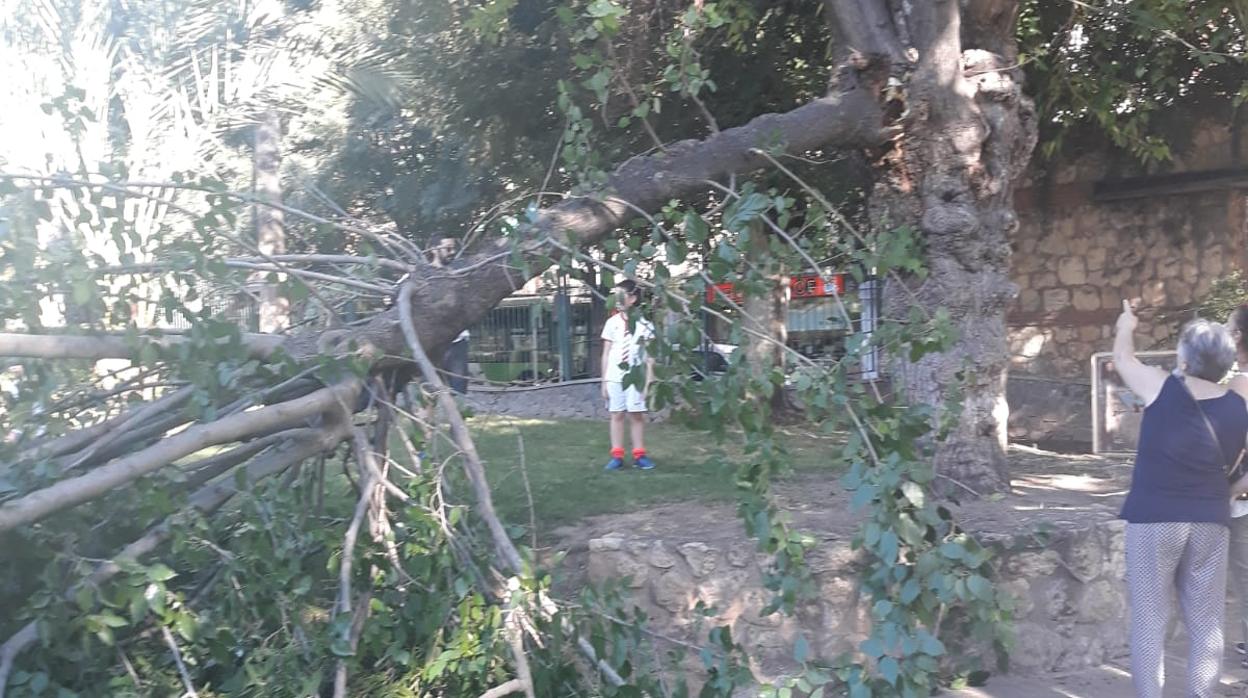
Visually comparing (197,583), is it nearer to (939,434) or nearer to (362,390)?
(362,390)

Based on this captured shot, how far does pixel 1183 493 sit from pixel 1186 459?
135 millimetres

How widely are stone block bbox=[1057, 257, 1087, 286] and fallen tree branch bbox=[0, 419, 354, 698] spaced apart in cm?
968

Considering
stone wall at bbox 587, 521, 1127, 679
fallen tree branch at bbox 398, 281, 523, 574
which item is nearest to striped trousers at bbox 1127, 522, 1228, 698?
stone wall at bbox 587, 521, 1127, 679

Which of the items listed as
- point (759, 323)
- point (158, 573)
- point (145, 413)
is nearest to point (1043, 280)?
point (759, 323)

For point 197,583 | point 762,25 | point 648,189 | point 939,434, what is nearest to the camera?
point 939,434

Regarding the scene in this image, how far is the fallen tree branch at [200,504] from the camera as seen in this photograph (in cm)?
407

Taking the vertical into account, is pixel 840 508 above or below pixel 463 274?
below

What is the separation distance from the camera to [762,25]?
32.9ft

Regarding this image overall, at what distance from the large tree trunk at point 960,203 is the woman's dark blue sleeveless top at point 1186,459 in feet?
7.00

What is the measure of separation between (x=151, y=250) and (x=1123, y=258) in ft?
33.6

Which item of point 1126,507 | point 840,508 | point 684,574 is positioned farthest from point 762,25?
point 1126,507

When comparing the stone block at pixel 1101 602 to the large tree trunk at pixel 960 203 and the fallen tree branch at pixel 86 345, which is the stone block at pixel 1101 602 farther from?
the fallen tree branch at pixel 86 345

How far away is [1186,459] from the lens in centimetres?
468

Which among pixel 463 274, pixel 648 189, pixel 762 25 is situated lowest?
pixel 463 274
